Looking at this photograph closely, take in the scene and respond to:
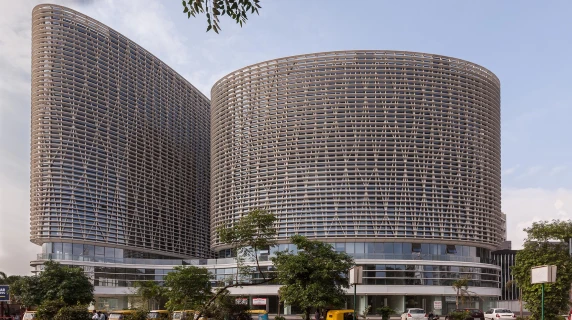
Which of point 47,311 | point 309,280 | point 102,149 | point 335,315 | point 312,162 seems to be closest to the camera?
point 47,311

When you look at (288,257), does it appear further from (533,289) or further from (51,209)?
(51,209)

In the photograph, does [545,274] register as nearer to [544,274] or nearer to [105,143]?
[544,274]

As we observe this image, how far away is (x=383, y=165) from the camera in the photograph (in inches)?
3556

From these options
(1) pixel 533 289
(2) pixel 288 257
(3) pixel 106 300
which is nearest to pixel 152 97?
(3) pixel 106 300

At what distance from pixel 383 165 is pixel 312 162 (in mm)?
10123

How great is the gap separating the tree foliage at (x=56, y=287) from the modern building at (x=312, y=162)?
18.9m

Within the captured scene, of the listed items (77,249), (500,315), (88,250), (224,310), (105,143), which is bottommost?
(500,315)

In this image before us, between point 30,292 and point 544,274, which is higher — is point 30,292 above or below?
below

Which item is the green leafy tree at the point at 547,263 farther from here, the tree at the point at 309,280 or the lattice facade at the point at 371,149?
the lattice facade at the point at 371,149

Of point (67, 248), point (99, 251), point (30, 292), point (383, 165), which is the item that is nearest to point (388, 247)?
point (383, 165)

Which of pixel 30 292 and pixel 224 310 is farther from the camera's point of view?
pixel 30 292

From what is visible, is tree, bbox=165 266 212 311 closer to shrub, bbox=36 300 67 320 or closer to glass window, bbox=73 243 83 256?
shrub, bbox=36 300 67 320

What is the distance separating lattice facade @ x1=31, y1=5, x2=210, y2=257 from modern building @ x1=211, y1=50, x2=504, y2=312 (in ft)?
63.8

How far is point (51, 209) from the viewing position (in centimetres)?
9400
